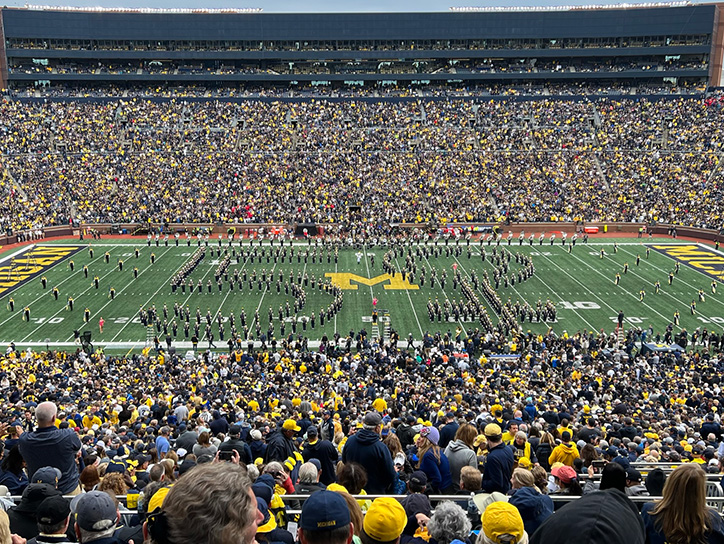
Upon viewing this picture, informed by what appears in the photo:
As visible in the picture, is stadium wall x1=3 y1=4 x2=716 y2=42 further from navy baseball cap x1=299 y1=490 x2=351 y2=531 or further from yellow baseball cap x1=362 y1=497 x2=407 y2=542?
navy baseball cap x1=299 y1=490 x2=351 y2=531

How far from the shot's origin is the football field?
2723cm

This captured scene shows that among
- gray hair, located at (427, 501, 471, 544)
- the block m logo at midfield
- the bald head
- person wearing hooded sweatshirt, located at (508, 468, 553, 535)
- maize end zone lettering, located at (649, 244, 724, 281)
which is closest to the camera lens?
gray hair, located at (427, 501, 471, 544)

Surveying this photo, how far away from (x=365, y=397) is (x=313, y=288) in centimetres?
1837

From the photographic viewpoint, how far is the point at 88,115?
5950cm

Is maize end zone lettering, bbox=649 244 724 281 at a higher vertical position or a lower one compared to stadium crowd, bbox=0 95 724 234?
lower

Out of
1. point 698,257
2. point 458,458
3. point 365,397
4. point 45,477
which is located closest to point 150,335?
point 365,397

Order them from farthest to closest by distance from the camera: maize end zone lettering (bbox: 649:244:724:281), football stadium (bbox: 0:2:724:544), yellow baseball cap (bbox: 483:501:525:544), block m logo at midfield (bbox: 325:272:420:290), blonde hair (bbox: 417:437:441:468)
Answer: maize end zone lettering (bbox: 649:244:724:281) < block m logo at midfield (bbox: 325:272:420:290) < blonde hair (bbox: 417:437:441:468) < football stadium (bbox: 0:2:724:544) < yellow baseball cap (bbox: 483:501:525:544)

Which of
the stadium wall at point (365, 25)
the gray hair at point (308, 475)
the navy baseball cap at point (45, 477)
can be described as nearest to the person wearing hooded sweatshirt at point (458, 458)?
the gray hair at point (308, 475)

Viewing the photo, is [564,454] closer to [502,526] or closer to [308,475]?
[308,475]

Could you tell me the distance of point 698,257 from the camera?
39.0m

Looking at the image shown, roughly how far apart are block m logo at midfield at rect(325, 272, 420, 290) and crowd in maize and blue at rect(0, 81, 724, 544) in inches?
319

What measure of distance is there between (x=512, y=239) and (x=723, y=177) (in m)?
18.8

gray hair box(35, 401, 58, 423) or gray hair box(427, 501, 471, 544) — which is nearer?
gray hair box(427, 501, 471, 544)

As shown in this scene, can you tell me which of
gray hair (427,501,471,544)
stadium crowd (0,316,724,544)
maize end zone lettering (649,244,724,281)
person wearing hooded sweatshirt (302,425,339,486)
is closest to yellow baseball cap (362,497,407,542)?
stadium crowd (0,316,724,544)
